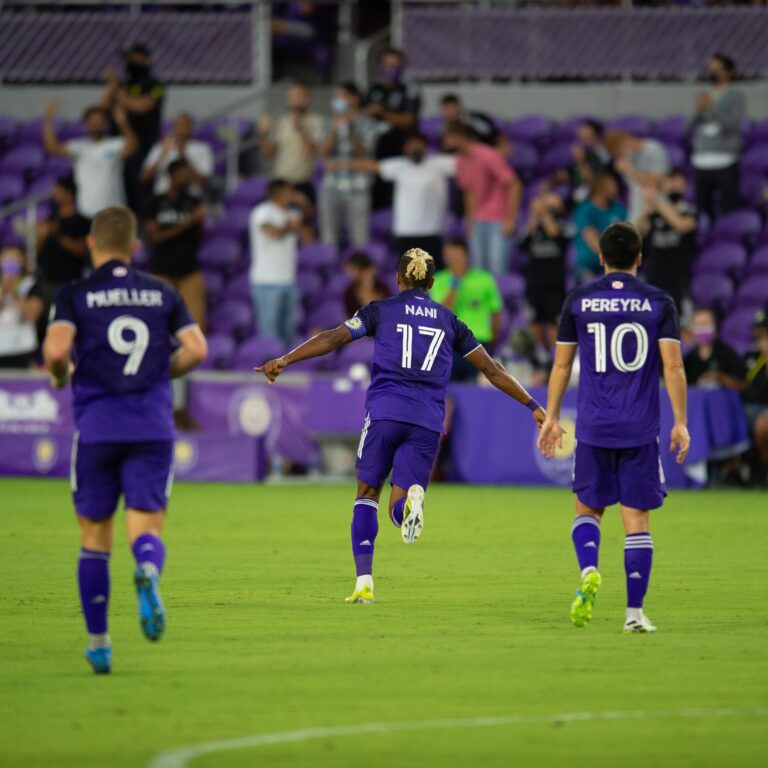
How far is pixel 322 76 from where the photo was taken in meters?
29.4

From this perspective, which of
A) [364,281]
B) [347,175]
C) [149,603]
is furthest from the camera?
[347,175]

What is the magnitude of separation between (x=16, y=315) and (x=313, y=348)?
44.2 feet

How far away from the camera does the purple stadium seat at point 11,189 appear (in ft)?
89.5

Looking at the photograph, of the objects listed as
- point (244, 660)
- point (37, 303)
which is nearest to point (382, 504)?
point (37, 303)

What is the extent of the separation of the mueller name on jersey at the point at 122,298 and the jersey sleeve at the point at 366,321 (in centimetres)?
266

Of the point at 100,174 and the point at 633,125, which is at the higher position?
the point at 633,125

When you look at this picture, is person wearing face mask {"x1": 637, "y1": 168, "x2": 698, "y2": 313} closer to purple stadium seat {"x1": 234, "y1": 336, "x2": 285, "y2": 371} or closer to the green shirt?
the green shirt

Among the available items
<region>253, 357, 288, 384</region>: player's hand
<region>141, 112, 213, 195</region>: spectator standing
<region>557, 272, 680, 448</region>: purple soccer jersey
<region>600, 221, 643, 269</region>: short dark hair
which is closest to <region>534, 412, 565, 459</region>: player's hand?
<region>557, 272, 680, 448</region>: purple soccer jersey

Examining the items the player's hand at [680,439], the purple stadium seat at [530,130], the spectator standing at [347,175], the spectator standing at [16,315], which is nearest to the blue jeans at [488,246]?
the spectator standing at [347,175]

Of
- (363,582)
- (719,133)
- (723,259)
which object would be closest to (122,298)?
(363,582)

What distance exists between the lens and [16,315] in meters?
23.0

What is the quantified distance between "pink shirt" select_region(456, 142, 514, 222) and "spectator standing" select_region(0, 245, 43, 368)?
5.69 metres

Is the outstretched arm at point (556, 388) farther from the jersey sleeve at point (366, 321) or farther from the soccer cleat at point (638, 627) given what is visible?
the jersey sleeve at point (366, 321)

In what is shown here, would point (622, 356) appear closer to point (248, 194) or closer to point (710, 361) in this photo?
point (710, 361)
